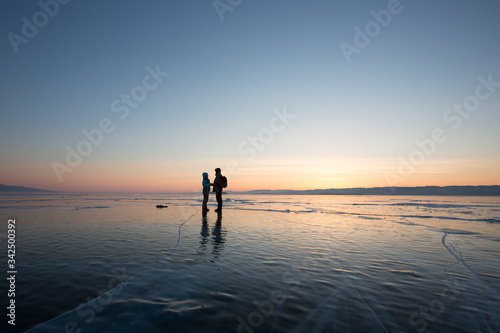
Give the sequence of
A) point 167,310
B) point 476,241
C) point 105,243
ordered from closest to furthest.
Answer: point 167,310, point 105,243, point 476,241

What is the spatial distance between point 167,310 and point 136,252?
13.5 feet

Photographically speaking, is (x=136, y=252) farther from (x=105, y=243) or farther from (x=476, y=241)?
(x=476, y=241)

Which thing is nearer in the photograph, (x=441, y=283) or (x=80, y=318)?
(x=80, y=318)

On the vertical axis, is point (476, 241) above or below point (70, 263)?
below

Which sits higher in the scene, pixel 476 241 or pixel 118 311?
pixel 118 311

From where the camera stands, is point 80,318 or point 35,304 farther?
point 35,304

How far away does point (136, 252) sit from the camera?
23.6 ft

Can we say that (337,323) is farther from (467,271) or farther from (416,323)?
(467,271)

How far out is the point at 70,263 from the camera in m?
5.92

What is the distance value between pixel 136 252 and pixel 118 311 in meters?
3.86

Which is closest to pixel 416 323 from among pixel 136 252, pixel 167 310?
pixel 167 310

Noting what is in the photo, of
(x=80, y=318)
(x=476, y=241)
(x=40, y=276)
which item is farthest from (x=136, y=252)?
(x=476, y=241)

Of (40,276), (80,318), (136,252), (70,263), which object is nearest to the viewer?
(80,318)

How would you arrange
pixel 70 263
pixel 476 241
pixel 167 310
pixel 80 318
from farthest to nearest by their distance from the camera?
pixel 476 241 < pixel 70 263 < pixel 167 310 < pixel 80 318
